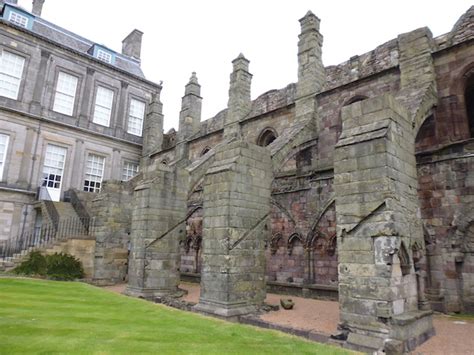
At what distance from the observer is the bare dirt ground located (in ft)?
18.7

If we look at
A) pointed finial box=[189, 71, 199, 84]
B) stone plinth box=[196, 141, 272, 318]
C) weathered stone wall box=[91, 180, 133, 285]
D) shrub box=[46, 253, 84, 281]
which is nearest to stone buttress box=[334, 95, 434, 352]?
stone plinth box=[196, 141, 272, 318]

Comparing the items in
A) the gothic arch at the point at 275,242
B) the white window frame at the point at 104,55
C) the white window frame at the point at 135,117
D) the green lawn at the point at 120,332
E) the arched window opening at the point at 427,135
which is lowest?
the green lawn at the point at 120,332

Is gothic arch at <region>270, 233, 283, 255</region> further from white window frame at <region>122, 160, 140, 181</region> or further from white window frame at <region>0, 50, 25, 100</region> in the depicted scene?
white window frame at <region>0, 50, 25, 100</region>

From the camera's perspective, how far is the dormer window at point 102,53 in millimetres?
24031

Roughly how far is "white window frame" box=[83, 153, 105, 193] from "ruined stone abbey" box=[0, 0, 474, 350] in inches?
181

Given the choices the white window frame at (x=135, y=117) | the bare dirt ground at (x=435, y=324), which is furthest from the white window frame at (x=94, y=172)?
the bare dirt ground at (x=435, y=324)

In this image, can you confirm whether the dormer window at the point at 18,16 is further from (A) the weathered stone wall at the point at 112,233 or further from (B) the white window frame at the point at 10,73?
(A) the weathered stone wall at the point at 112,233

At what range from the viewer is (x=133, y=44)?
92.8 feet

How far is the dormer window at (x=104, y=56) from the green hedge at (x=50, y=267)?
1533 cm

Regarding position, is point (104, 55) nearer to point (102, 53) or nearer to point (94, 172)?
point (102, 53)

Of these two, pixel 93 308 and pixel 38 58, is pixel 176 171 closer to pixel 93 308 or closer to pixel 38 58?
pixel 93 308

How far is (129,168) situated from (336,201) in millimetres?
19926

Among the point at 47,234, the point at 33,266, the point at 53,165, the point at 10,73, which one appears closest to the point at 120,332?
the point at 33,266

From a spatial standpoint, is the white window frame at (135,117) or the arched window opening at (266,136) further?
the white window frame at (135,117)
